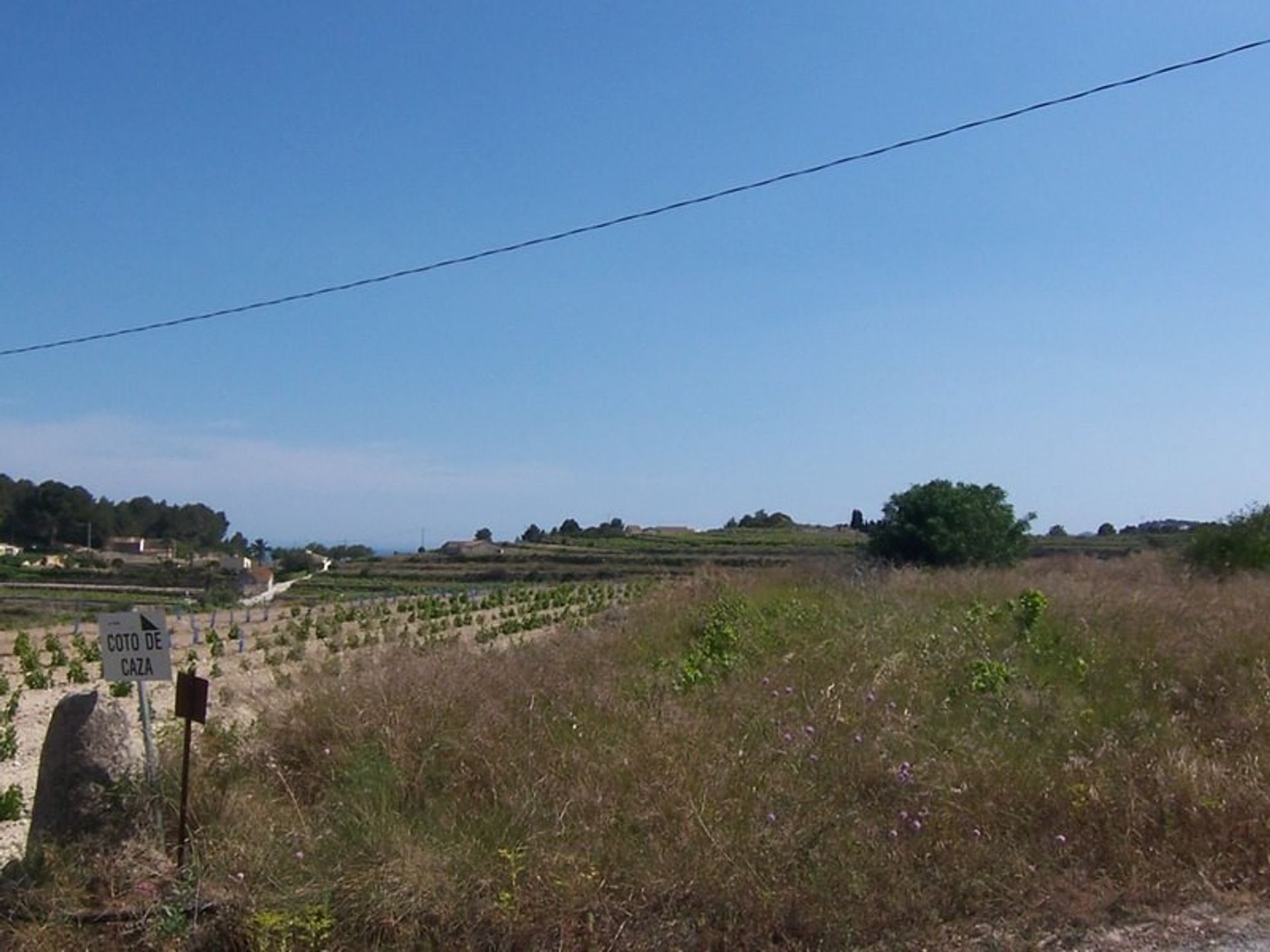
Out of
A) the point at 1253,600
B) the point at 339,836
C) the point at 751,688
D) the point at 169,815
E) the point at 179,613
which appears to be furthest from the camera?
the point at 179,613

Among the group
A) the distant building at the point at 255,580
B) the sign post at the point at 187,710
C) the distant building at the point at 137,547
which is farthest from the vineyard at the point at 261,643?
the distant building at the point at 137,547

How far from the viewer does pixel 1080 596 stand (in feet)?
50.3

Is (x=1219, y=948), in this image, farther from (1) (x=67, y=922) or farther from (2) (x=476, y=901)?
(1) (x=67, y=922)

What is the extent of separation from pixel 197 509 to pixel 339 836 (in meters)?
68.2

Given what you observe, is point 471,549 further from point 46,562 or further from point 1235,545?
point 1235,545

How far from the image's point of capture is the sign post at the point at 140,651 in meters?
7.27

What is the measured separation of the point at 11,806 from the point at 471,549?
253ft

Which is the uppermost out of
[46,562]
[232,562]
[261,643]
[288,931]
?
[46,562]

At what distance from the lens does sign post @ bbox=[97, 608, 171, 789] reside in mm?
7270

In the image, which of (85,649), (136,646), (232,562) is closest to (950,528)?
(85,649)

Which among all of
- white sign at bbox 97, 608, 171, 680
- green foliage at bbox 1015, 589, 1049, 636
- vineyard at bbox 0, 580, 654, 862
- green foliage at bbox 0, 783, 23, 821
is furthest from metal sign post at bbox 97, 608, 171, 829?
green foliage at bbox 1015, 589, 1049, 636

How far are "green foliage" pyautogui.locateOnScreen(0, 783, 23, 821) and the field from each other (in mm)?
1457

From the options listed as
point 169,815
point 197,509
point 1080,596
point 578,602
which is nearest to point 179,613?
point 578,602

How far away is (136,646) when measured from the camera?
7.36 m
